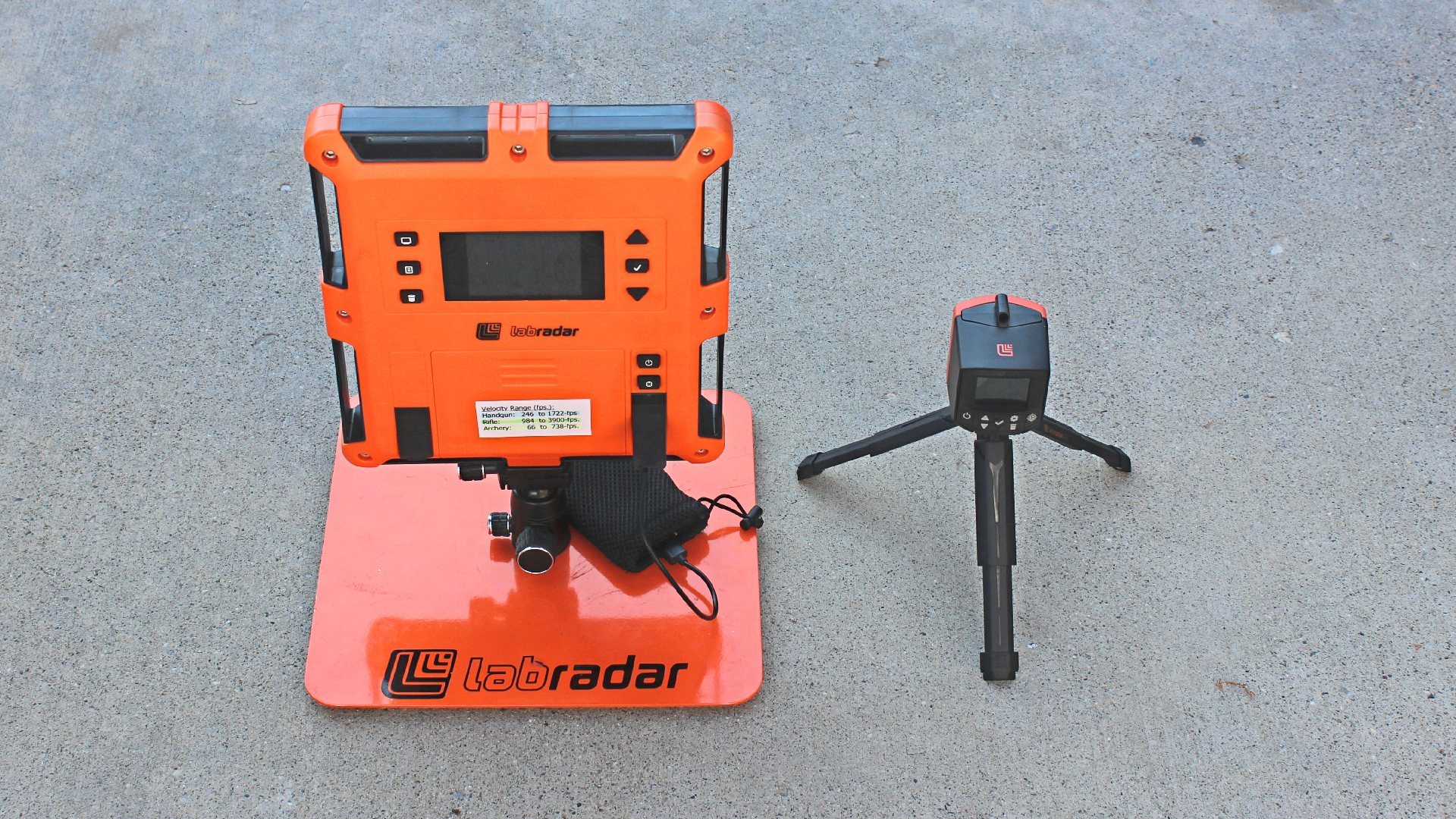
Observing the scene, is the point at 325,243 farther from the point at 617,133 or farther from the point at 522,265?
the point at 617,133

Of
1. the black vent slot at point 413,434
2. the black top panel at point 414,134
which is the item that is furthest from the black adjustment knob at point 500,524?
the black top panel at point 414,134

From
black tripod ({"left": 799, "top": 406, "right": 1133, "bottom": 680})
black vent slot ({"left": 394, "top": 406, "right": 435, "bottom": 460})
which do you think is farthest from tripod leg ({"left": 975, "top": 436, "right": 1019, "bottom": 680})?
black vent slot ({"left": 394, "top": 406, "right": 435, "bottom": 460})

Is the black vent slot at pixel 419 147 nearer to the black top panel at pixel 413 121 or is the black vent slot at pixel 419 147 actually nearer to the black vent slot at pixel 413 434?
the black top panel at pixel 413 121

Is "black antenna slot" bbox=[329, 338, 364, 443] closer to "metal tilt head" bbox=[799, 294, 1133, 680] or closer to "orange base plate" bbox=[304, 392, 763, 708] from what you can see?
"orange base plate" bbox=[304, 392, 763, 708]

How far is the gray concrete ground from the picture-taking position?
2.18 metres

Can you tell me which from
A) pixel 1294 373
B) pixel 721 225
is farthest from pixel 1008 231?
pixel 721 225

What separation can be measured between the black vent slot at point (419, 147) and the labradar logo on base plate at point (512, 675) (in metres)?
0.96

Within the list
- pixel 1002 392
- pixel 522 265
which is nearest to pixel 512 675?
pixel 522 265

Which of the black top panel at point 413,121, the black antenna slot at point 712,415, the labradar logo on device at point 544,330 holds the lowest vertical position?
the black antenna slot at point 712,415

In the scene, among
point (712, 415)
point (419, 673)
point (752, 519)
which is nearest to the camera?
point (712, 415)

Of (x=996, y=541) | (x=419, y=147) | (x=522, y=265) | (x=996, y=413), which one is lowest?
(x=996, y=541)

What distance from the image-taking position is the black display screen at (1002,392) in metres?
2.16

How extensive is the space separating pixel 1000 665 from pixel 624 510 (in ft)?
2.48

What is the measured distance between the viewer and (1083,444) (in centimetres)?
249
